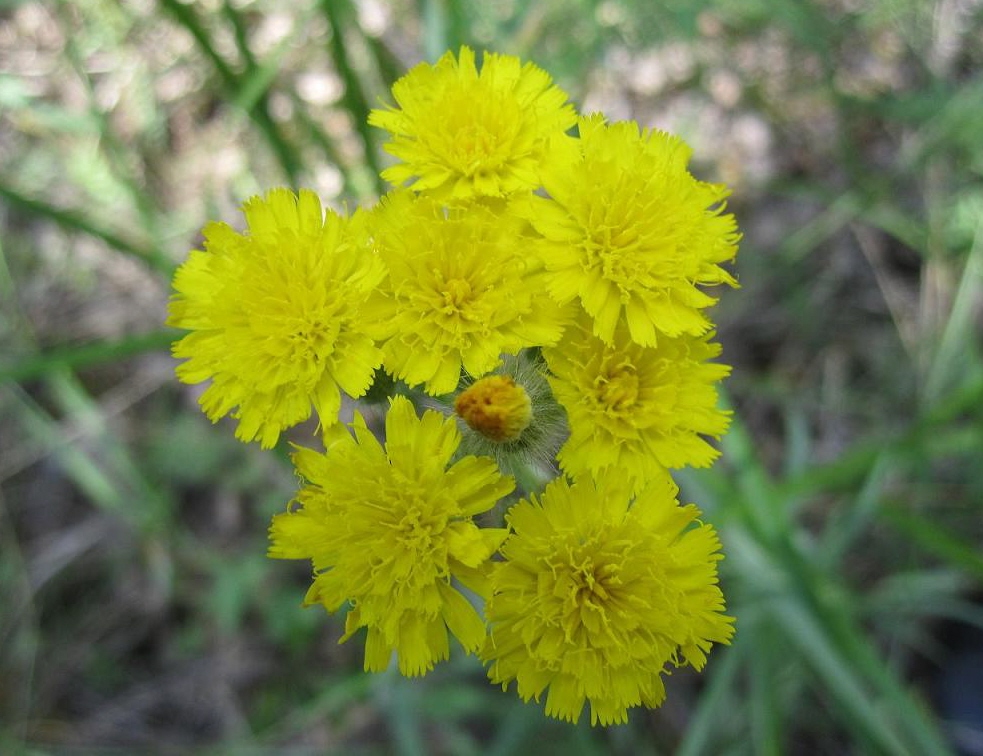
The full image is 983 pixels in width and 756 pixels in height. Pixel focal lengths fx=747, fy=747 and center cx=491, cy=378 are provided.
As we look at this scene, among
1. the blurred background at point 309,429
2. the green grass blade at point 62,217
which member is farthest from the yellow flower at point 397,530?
the green grass blade at point 62,217

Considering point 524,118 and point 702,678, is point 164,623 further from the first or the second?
point 524,118

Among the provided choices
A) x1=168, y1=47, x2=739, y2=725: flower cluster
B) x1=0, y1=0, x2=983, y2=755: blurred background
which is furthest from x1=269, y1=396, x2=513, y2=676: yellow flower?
x1=0, y1=0, x2=983, y2=755: blurred background

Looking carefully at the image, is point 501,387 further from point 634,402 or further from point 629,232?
point 629,232

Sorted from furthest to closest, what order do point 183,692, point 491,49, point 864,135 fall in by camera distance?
point 864,135 → point 183,692 → point 491,49

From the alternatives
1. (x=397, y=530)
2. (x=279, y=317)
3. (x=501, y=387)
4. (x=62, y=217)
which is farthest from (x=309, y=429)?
(x=501, y=387)

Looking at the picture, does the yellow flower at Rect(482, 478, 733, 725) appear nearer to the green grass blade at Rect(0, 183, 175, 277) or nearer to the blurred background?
the blurred background

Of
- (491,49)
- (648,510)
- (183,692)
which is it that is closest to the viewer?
(648,510)

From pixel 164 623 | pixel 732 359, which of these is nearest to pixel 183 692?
pixel 164 623
